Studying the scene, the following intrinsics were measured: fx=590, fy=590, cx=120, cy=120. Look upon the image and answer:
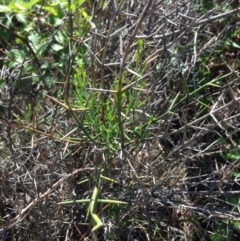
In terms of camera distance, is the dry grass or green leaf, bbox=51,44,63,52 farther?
green leaf, bbox=51,44,63,52

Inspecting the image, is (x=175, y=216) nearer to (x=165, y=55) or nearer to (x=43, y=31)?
(x=165, y=55)

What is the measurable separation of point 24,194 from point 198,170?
68cm

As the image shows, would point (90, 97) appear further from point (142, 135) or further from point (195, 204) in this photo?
point (195, 204)

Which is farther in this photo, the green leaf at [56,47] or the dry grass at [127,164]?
the green leaf at [56,47]

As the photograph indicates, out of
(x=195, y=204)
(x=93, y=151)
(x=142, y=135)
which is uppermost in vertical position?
(x=142, y=135)

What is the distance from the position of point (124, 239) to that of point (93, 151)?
0.35 meters

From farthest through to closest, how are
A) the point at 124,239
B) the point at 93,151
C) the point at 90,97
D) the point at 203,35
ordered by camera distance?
the point at 203,35
the point at 124,239
the point at 93,151
the point at 90,97

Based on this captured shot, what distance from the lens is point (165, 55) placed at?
199 centimetres

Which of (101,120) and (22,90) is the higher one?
(101,120)

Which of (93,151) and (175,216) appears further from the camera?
(175,216)

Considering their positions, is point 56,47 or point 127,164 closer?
point 127,164

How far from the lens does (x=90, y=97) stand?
1.73m

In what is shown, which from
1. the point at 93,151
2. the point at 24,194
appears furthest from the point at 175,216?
the point at 24,194

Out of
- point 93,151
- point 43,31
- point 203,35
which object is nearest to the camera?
point 93,151
